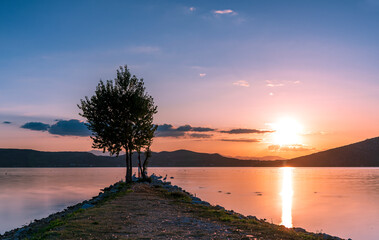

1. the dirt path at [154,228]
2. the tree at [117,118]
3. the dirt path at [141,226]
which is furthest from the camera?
the tree at [117,118]

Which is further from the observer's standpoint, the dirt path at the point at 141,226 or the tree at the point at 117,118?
the tree at the point at 117,118

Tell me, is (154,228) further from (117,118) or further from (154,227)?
(117,118)

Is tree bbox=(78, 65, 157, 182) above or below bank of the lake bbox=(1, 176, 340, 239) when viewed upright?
above

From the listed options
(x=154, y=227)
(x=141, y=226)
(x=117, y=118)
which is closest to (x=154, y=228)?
(x=154, y=227)

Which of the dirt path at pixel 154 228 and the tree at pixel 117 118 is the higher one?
the tree at pixel 117 118

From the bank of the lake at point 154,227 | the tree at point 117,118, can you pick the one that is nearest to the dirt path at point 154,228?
the bank of the lake at point 154,227

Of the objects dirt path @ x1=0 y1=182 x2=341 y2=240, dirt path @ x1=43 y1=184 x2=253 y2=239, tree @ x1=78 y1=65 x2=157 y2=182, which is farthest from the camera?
tree @ x1=78 y1=65 x2=157 y2=182

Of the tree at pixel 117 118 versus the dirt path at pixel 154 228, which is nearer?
the dirt path at pixel 154 228

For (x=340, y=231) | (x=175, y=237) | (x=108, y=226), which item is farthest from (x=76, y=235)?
(x=340, y=231)

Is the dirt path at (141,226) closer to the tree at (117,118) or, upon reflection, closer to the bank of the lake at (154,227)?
the bank of the lake at (154,227)

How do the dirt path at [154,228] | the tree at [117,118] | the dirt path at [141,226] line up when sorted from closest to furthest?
the dirt path at [141,226]
the dirt path at [154,228]
the tree at [117,118]

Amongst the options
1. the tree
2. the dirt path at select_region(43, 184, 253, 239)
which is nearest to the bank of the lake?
the dirt path at select_region(43, 184, 253, 239)

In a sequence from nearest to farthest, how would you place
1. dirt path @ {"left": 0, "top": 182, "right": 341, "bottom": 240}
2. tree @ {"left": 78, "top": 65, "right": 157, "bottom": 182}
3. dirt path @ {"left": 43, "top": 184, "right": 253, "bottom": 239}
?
1. dirt path @ {"left": 43, "top": 184, "right": 253, "bottom": 239}
2. dirt path @ {"left": 0, "top": 182, "right": 341, "bottom": 240}
3. tree @ {"left": 78, "top": 65, "right": 157, "bottom": 182}

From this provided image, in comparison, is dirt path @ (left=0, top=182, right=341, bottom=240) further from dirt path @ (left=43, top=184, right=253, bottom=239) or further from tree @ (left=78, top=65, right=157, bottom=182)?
tree @ (left=78, top=65, right=157, bottom=182)
